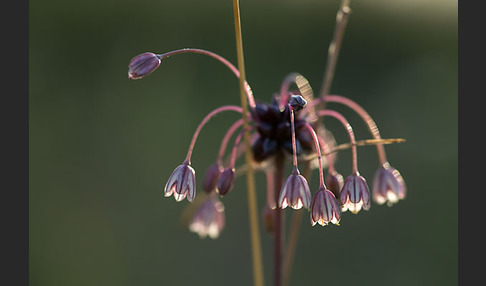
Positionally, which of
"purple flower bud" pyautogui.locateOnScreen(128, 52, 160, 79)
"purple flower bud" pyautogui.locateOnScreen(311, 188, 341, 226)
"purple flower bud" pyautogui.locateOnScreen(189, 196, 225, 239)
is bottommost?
"purple flower bud" pyautogui.locateOnScreen(189, 196, 225, 239)

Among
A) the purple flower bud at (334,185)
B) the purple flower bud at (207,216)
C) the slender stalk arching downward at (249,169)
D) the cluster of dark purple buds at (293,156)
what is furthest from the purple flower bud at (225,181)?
the purple flower bud at (207,216)

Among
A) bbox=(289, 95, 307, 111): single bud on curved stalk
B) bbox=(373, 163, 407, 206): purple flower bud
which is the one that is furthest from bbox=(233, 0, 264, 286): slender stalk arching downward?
bbox=(373, 163, 407, 206): purple flower bud

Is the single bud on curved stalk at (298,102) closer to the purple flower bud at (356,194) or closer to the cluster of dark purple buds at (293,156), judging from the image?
the cluster of dark purple buds at (293,156)

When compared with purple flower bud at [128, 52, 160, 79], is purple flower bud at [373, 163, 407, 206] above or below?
below

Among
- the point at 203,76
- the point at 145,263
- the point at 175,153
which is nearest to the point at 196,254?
the point at 145,263

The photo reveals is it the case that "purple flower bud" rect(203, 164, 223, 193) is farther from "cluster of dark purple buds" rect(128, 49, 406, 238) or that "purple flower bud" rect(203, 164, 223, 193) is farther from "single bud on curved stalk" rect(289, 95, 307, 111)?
"single bud on curved stalk" rect(289, 95, 307, 111)

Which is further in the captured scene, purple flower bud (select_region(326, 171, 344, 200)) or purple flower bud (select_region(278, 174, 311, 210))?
purple flower bud (select_region(326, 171, 344, 200))
